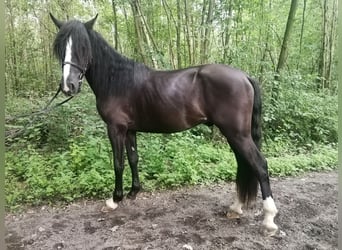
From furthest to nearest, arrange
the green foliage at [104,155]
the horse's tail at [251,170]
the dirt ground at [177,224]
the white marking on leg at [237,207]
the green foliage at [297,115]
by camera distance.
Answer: the green foliage at [297,115], the green foliage at [104,155], the white marking on leg at [237,207], the horse's tail at [251,170], the dirt ground at [177,224]

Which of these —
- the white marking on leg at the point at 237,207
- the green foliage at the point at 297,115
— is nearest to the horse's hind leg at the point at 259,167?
the white marking on leg at the point at 237,207

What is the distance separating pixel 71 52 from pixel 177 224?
1417mm

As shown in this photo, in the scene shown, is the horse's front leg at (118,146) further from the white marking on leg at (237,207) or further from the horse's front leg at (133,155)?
the white marking on leg at (237,207)

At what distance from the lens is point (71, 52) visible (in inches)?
75.2

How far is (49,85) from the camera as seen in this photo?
4.41 m

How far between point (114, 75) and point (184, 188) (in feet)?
4.39

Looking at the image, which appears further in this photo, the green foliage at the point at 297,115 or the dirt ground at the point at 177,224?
the green foliage at the point at 297,115

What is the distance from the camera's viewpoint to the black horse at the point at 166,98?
1.96 m

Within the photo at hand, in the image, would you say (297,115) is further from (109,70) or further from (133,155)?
(109,70)

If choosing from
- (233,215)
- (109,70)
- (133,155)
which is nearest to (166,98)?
(109,70)

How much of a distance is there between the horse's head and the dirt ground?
993mm

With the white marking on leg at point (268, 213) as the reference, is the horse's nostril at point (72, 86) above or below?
above

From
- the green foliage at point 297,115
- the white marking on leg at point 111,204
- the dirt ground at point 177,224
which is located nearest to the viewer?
the dirt ground at point 177,224

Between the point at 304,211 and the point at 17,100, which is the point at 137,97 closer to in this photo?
the point at 304,211
